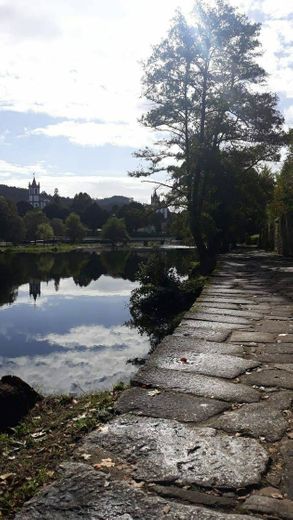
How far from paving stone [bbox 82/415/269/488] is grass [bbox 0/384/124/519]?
238 mm

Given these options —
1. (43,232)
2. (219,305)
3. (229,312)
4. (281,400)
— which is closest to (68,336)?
(219,305)

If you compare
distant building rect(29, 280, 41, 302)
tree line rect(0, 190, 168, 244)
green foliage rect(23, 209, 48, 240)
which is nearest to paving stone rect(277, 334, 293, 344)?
tree line rect(0, 190, 168, 244)

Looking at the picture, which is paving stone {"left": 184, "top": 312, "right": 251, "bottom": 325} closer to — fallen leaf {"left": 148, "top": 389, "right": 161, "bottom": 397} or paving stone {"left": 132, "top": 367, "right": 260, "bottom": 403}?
paving stone {"left": 132, "top": 367, "right": 260, "bottom": 403}

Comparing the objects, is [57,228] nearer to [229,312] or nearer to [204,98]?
[204,98]

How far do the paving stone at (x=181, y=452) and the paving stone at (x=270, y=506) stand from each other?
0.43 feet

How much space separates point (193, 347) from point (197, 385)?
107cm

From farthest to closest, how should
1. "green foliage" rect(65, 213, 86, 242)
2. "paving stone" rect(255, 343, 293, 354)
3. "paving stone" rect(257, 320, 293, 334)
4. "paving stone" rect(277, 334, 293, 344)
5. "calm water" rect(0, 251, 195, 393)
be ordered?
"green foliage" rect(65, 213, 86, 242)
"calm water" rect(0, 251, 195, 393)
"paving stone" rect(257, 320, 293, 334)
"paving stone" rect(277, 334, 293, 344)
"paving stone" rect(255, 343, 293, 354)

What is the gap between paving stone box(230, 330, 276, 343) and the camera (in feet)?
16.3

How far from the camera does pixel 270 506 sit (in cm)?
212

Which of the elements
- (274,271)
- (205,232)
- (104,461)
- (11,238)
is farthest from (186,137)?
(11,238)

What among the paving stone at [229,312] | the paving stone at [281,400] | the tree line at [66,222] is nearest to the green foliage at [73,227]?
the tree line at [66,222]

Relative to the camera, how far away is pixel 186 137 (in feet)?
59.7

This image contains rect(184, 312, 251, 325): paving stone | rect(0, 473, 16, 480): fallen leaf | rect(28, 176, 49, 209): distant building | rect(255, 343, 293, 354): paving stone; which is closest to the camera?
rect(0, 473, 16, 480): fallen leaf

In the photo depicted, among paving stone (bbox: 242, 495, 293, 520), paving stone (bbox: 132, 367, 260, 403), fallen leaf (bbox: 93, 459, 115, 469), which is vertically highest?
paving stone (bbox: 132, 367, 260, 403)
